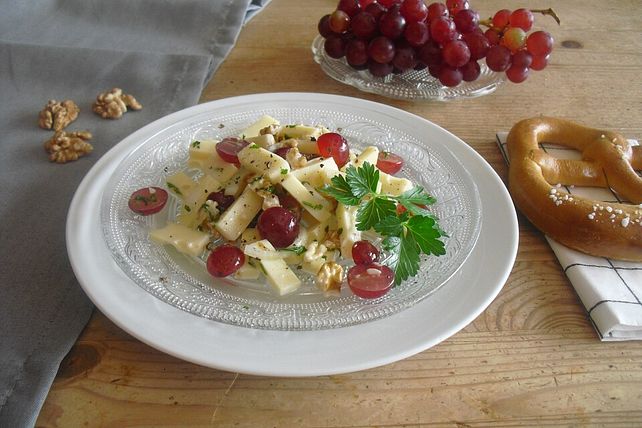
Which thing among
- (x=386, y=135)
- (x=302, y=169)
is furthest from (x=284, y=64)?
(x=302, y=169)

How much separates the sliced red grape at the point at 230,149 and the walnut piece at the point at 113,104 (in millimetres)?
509

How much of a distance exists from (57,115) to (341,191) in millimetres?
888

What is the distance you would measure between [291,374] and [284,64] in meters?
1.16

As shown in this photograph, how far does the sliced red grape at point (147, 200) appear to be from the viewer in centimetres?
98

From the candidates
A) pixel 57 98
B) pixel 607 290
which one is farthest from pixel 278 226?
pixel 57 98

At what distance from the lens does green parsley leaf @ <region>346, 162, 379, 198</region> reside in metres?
0.89

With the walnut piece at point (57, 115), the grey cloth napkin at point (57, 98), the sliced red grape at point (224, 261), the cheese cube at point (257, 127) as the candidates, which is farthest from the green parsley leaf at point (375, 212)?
the walnut piece at point (57, 115)

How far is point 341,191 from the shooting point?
0.90 m

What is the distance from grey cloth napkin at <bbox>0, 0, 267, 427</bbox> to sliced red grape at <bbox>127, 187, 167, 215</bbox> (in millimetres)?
172

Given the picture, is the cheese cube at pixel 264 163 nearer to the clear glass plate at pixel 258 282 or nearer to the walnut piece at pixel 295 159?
the walnut piece at pixel 295 159

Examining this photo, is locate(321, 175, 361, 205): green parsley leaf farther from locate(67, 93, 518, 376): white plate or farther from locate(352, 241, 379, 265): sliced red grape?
locate(67, 93, 518, 376): white plate

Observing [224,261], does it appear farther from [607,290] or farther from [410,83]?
[410,83]

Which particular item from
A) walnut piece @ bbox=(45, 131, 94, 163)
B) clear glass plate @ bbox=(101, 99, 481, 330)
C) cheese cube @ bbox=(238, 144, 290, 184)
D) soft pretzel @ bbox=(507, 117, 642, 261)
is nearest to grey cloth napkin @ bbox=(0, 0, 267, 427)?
walnut piece @ bbox=(45, 131, 94, 163)

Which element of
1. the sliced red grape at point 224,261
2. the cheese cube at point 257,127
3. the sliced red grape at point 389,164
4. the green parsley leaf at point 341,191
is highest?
the green parsley leaf at point 341,191
